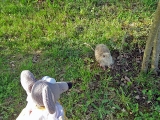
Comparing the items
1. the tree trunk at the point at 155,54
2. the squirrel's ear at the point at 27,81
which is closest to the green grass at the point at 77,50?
the tree trunk at the point at 155,54

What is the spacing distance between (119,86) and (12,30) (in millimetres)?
2145

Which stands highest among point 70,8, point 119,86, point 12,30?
point 70,8

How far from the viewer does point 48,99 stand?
7.52ft

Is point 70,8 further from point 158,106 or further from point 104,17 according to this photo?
point 158,106

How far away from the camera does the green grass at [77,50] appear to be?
3578 mm

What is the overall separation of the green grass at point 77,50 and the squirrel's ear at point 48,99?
1.20 meters

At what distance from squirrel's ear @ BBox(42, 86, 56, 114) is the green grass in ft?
3.94

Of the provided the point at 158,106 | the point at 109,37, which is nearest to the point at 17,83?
the point at 109,37

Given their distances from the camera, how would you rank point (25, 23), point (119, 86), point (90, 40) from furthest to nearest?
point (25, 23), point (90, 40), point (119, 86)

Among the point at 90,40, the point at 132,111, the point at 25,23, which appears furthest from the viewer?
the point at 25,23

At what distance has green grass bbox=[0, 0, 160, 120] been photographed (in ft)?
11.7

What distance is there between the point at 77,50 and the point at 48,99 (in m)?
2.07

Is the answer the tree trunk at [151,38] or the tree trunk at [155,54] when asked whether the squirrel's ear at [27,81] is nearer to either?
the tree trunk at [151,38]

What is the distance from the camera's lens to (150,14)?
15.7ft
